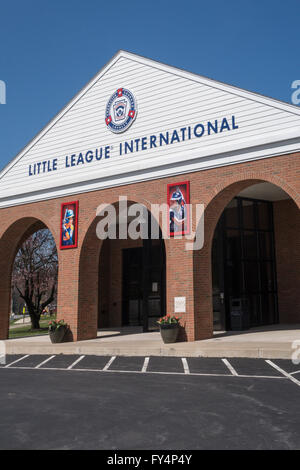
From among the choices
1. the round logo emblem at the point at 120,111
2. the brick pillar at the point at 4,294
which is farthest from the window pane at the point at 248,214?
the brick pillar at the point at 4,294

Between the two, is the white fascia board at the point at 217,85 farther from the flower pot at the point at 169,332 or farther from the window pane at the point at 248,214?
the flower pot at the point at 169,332

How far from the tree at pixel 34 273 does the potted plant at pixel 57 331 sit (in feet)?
46.6

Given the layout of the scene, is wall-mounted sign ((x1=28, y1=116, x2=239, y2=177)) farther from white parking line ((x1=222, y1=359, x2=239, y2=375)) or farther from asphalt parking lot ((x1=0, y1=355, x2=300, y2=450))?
asphalt parking lot ((x1=0, y1=355, x2=300, y2=450))

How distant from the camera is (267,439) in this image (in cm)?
515

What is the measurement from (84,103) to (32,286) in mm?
16531

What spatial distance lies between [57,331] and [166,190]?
264 inches

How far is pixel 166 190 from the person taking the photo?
52.0 ft

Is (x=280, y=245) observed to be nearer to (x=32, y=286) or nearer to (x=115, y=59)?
(x=115, y=59)

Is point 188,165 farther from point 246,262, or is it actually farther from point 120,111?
point 246,262

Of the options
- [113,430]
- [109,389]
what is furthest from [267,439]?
[109,389]

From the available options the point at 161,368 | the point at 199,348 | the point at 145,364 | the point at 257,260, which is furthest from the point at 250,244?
the point at 161,368

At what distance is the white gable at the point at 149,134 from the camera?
1427 cm

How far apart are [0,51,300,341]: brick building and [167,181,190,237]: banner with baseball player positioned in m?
0.21
